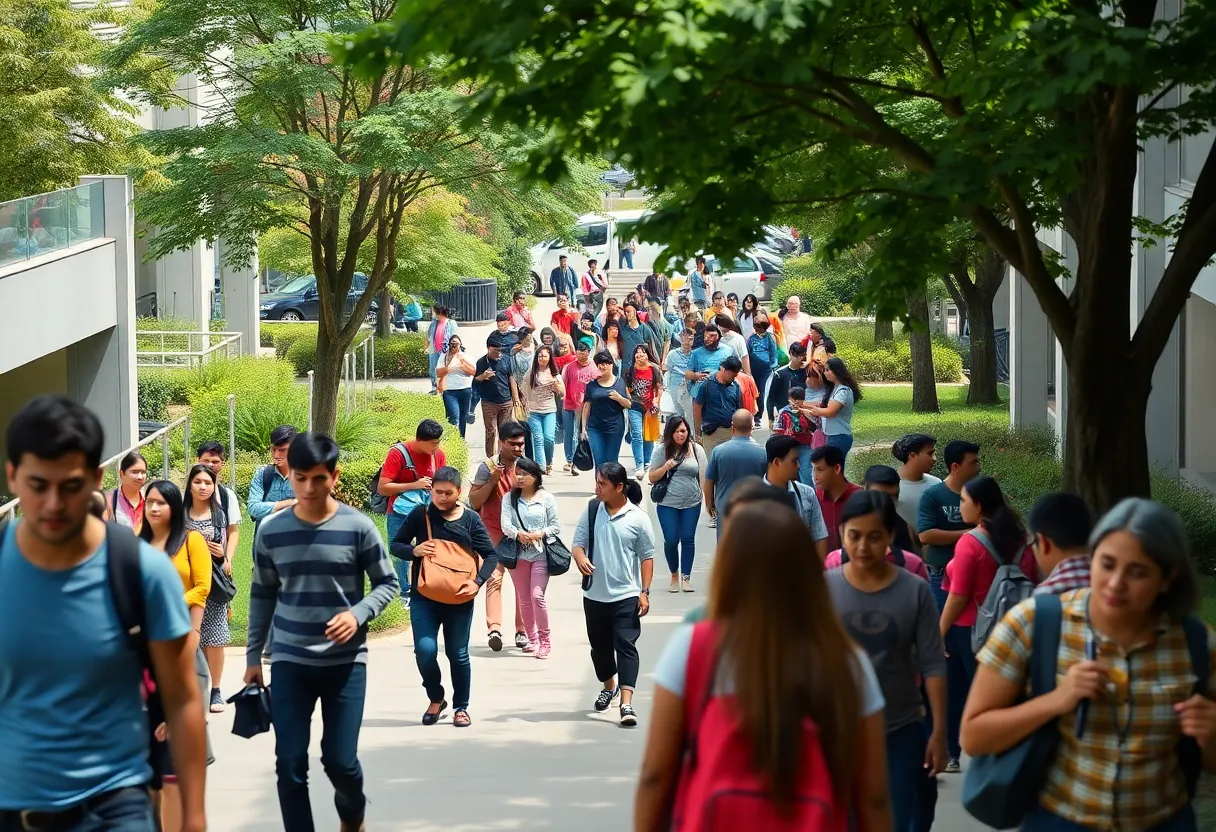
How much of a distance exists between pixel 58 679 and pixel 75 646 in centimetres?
10

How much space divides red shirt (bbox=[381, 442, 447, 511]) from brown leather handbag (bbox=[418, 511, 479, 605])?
101 inches

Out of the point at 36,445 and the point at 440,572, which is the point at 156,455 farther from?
the point at 36,445

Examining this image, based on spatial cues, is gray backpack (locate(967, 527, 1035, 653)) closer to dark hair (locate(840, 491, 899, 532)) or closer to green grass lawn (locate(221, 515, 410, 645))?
dark hair (locate(840, 491, 899, 532))

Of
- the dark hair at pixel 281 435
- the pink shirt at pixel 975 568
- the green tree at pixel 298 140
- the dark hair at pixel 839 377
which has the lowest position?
the pink shirt at pixel 975 568

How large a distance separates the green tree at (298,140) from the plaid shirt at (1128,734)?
1391 cm

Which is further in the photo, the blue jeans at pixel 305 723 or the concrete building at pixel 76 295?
the concrete building at pixel 76 295

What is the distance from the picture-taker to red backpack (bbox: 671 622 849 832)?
3.57 m

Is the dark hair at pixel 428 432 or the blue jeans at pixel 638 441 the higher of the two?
the dark hair at pixel 428 432

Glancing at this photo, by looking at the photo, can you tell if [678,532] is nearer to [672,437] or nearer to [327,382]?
[672,437]

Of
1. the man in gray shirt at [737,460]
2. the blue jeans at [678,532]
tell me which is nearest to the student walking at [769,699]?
the man in gray shirt at [737,460]

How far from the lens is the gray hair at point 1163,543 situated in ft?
13.4

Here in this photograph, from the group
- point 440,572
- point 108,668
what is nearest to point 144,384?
point 440,572

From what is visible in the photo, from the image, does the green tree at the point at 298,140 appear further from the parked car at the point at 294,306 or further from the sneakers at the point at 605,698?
the parked car at the point at 294,306

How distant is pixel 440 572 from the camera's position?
980 cm
